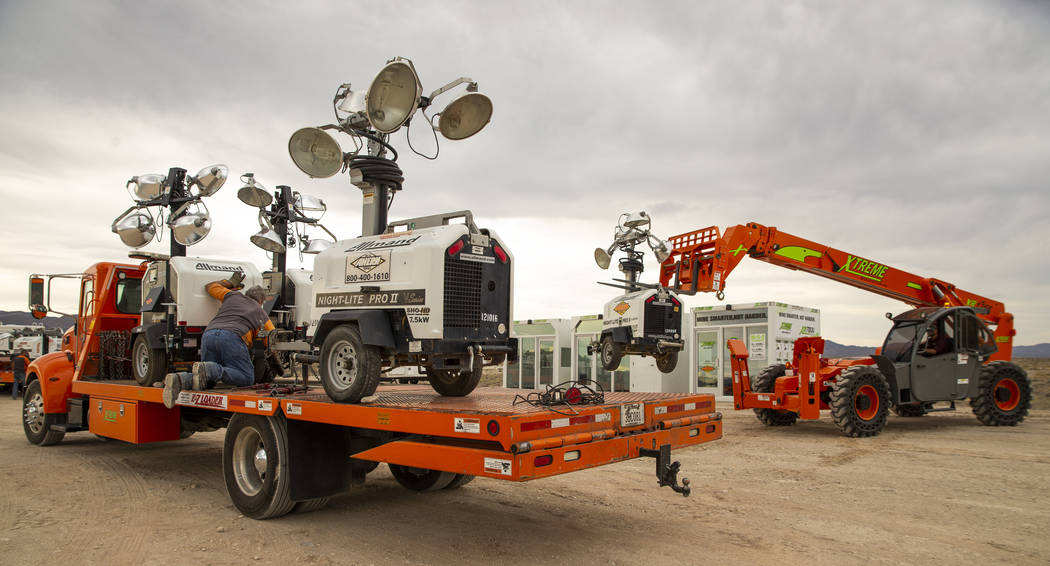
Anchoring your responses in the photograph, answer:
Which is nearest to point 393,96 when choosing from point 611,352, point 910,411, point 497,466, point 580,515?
point 497,466

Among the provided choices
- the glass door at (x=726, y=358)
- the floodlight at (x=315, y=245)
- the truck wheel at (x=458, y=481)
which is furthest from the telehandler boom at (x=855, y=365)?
the truck wheel at (x=458, y=481)

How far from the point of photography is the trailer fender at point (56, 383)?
35.3 feet

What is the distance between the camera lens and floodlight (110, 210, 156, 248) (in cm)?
1118

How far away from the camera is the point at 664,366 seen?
1441cm

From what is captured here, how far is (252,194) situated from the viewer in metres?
11.3

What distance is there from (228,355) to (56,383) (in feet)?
14.8

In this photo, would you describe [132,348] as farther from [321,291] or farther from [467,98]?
[467,98]

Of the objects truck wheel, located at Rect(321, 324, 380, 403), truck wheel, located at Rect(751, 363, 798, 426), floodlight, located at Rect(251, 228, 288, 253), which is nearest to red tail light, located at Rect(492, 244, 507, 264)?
truck wheel, located at Rect(321, 324, 380, 403)

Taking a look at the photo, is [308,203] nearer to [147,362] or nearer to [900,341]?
[147,362]

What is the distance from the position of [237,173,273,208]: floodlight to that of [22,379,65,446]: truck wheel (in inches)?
166

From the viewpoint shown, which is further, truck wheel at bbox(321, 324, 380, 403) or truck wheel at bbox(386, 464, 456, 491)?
truck wheel at bbox(386, 464, 456, 491)

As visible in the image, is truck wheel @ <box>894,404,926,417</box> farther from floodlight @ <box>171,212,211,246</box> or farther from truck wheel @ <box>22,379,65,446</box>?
truck wheel @ <box>22,379,65,446</box>

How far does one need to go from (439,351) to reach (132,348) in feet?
20.2

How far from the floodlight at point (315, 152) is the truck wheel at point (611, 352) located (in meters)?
7.71
